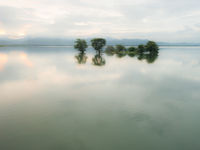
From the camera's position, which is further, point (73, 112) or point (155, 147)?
point (73, 112)

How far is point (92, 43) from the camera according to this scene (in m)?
80.9

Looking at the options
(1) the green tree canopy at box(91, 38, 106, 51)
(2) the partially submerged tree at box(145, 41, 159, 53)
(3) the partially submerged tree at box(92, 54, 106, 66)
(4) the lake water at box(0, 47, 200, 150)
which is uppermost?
(1) the green tree canopy at box(91, 38, 106, 51)

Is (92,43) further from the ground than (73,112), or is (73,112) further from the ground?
(92,43)

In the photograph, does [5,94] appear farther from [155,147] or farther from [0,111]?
[155,147]

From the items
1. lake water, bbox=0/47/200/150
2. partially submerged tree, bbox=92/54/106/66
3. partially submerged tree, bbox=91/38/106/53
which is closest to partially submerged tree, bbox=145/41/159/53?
partially submerged tree, bbox=91/38/106/53

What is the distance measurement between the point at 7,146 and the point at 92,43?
7712cm

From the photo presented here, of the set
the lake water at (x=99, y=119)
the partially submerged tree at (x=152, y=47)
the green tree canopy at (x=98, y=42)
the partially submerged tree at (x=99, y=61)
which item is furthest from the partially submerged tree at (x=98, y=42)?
the lake water at (x=99, y=119)

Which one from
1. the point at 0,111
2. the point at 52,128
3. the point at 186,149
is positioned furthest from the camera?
the point at 0,111

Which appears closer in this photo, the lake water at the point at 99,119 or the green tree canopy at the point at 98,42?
the lake water at the point at 99,119

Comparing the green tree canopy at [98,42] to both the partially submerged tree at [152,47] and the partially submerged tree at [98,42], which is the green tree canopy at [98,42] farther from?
the partially submerged tree at [152,47]

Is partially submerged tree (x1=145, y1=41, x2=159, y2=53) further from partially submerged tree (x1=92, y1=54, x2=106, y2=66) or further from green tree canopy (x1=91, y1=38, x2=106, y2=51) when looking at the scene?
partially submerged tree (x1=92, y1=54, x2=106, y2=66)

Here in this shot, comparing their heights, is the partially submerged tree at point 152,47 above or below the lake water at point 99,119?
above

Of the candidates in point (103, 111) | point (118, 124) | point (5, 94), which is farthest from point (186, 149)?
point (5, 94)

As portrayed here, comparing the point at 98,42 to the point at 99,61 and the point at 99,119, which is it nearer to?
the point at 99,61
